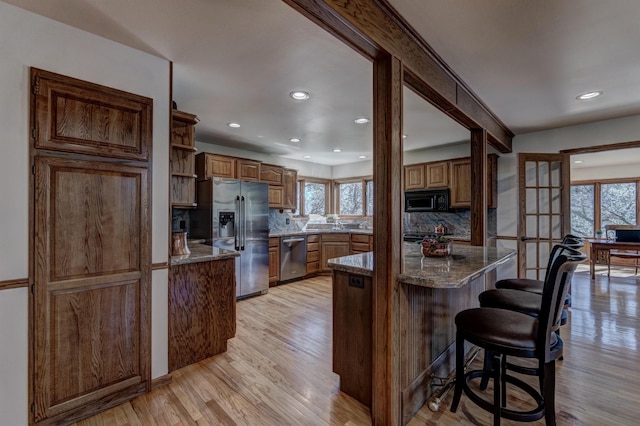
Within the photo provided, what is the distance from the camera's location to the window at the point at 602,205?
6723mm

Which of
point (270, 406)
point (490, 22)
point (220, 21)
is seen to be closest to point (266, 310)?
point (270, 406)

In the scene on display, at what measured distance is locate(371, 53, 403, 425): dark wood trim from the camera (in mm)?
1617

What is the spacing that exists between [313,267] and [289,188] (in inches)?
62.2

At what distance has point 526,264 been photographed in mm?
4188

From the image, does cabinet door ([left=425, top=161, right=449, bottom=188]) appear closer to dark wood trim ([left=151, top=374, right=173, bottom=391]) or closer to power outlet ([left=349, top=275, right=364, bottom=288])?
power outlet ([left=349, top=275, right=364, bottom=288])

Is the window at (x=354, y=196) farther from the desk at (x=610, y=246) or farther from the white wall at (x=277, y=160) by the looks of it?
the desk at (x=610, y=246)

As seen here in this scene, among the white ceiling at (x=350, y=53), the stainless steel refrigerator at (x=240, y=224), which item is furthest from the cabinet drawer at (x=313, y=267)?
the white ceiling at (x=350, y=53)

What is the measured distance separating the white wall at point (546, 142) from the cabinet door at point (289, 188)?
351 centimetres

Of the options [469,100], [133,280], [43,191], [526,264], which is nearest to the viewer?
[43,191]

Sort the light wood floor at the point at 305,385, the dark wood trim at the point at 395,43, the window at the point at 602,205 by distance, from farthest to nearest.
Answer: the window at the point at 602,205 → the light wood floor at the point at 305,385 → the dark wood trim at the point at 395,43

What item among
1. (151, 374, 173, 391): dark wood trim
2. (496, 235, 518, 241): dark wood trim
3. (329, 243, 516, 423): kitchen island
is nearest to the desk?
(496, 235, 518, 241): dark wood trim

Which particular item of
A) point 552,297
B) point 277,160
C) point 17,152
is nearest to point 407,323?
point 552,297

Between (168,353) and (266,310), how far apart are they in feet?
5.28

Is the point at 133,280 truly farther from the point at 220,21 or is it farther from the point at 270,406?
the point at 220,21
